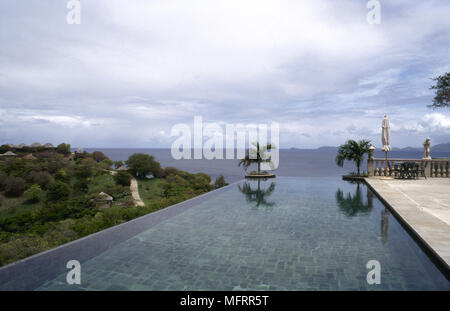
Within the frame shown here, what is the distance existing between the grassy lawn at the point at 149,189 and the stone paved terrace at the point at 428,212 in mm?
31996

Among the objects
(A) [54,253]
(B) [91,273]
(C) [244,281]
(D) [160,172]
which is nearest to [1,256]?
(A) [54,253]

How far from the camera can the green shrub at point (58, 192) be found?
3228cm

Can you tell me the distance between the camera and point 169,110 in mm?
28000

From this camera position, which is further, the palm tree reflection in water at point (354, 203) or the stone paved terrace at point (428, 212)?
the palm tree reflection in water at point (354, 203)

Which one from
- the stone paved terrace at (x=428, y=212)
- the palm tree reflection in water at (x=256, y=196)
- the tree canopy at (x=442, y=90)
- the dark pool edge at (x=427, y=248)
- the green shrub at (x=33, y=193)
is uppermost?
the tree canopy at (x=442, y=90)

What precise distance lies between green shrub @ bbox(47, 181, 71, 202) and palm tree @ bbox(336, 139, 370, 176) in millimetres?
34121

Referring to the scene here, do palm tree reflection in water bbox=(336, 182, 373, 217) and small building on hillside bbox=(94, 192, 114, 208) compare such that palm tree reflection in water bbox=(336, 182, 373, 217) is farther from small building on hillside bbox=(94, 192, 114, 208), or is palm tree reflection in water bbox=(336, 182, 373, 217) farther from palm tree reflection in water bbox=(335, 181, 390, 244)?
small building on hillside bbox=(94, 192, 114, 208)

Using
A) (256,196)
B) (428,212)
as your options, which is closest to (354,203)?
(428,212)

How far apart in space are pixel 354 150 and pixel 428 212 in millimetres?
8012

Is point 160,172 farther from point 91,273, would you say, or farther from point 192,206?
point 91,273

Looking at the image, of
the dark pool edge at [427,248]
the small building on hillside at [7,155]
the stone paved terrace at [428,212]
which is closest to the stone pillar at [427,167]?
the stone paved terrace at [428,212]

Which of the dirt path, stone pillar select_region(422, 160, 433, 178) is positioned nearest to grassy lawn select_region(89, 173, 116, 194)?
the dirt path

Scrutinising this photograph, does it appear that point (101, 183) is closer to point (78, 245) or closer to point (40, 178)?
point (40, 178)

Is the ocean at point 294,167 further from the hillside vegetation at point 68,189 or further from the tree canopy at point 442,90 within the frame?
the hillside vegetation at point 68,189
